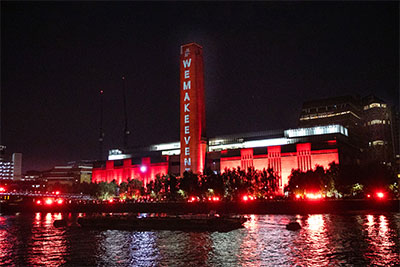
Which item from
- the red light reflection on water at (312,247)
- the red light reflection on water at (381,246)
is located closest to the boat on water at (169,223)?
the red light reflection on water at (312,247)

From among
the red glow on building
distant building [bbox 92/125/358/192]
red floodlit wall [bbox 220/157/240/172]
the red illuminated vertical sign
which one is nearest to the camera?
the red glow on building

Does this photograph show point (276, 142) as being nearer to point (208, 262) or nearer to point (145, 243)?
point (145, 243)

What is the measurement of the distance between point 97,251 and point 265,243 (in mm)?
16761

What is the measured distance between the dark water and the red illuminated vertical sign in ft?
254

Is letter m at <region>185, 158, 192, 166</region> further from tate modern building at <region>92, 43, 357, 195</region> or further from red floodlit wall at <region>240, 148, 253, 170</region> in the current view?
red floodlit wall at <region>240, 148, 253, 170</region>

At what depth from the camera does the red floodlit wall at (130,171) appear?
Answer: 142000mm

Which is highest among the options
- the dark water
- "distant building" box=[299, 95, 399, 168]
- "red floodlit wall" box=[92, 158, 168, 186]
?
"distant building" box=[299, 95, 399, 168]

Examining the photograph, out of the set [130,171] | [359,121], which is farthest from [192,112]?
[359,121]

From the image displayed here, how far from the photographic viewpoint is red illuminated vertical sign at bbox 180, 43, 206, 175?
12850 centimetres

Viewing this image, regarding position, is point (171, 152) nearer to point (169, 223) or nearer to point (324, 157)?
point (324, 157)

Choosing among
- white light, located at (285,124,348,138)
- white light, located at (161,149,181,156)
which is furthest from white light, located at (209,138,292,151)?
white light, located at (161,149,181,156)

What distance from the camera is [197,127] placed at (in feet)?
423

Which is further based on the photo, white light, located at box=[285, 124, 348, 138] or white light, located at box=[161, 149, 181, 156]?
white light, located at box=[161, 149, 181, 156]

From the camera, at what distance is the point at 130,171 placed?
150m
